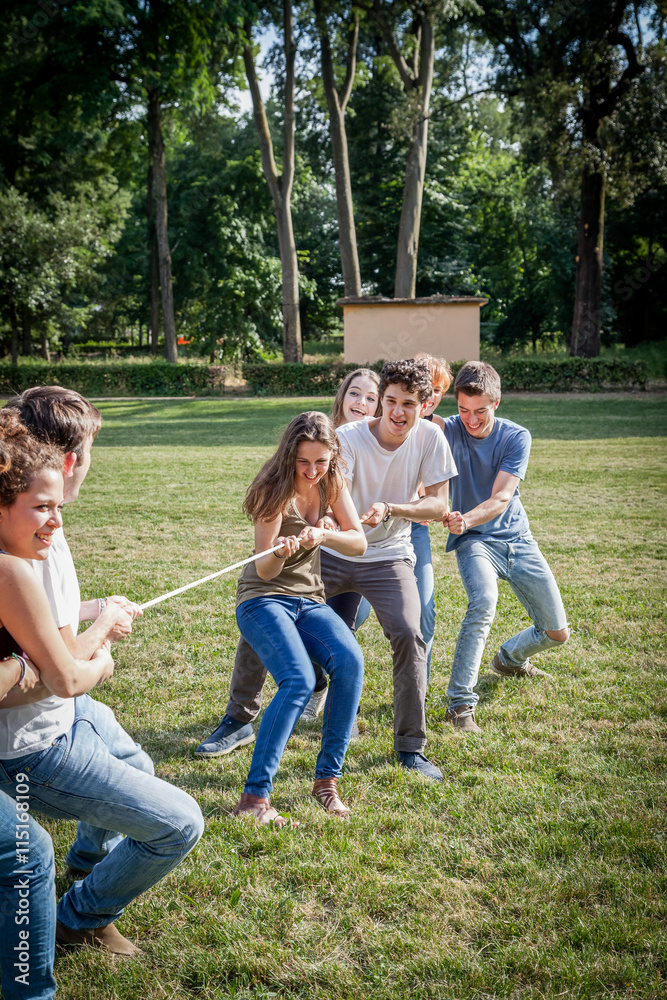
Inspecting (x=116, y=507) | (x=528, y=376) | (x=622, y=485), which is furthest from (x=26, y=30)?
(x=622, y=485)

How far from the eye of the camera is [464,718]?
13.5 ft

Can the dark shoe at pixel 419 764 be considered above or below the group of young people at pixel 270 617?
below

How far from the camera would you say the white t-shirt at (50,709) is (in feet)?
7.14

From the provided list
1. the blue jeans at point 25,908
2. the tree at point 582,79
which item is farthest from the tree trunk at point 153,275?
the blue jeans at point 25,908

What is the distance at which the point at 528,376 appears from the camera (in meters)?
23.9

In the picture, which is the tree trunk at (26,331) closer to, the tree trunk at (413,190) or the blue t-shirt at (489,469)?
the tree trunk at (413,190)

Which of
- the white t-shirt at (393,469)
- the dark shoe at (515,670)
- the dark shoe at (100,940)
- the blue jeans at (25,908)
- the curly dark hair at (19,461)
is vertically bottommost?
the dark shoe at (515,670)

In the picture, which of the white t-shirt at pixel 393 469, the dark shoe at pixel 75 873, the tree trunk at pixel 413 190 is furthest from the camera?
the tree trunk at pixel 413 190

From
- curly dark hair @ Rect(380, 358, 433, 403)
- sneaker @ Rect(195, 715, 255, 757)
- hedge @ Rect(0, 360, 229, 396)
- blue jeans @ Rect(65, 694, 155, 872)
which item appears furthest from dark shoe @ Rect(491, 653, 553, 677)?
hedge @ Rect(0, 360, 229, 396)

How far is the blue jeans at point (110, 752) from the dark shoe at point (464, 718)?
1902 millimetres

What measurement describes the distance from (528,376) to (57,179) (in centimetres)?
2352

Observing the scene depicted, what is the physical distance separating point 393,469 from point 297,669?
1367 millimetres

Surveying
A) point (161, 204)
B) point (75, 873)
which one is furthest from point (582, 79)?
point (75, 873)

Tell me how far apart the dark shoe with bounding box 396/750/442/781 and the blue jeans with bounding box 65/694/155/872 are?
1.41 metres
